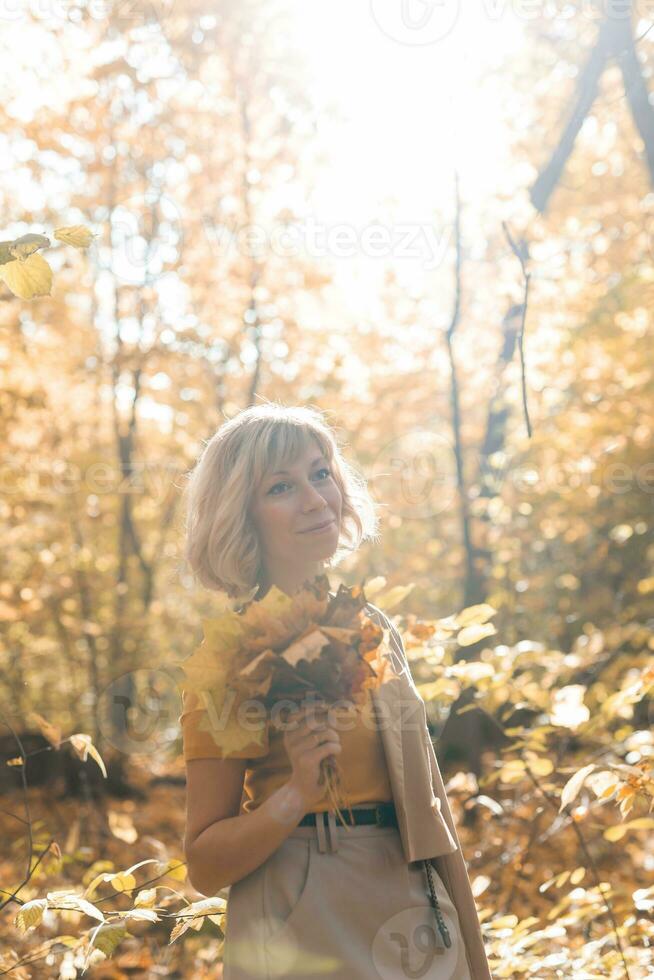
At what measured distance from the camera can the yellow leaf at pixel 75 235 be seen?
164 centimetres

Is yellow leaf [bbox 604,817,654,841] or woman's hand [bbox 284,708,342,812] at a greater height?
woman's hand [bbox 284,708,342,812]

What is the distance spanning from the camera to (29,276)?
5.52 ft

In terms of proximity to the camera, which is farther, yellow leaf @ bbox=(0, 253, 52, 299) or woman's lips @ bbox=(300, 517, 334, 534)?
woman's lips @ bbox=(300, 517, 334, 534)

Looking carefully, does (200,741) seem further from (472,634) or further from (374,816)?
(472,634)

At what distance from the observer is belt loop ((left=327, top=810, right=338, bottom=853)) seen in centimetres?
165

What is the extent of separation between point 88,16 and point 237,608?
5.80 meters

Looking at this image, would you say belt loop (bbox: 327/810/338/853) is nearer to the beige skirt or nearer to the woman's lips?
the beige skirt

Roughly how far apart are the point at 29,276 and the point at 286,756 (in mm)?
1075

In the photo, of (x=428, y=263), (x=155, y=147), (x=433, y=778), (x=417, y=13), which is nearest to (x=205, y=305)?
(x=155, y=147)
